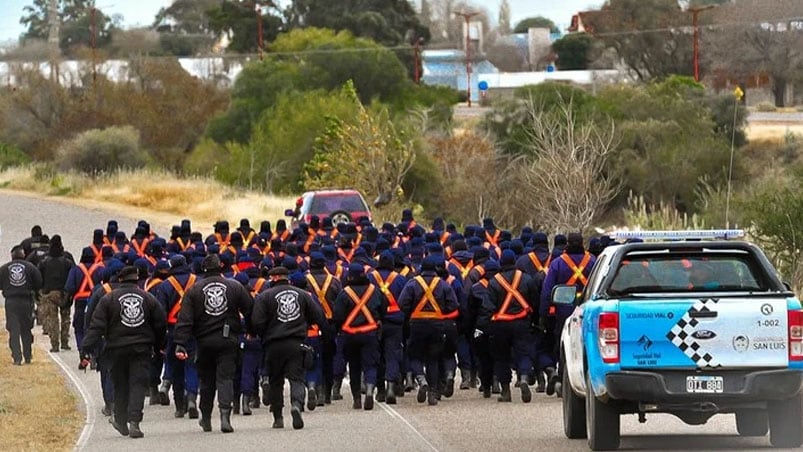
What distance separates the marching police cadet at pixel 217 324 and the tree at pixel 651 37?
87047mm

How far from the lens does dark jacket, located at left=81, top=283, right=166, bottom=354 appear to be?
62.8ft

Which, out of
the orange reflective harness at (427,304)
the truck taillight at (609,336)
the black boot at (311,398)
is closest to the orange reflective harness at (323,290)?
the black boot at (311,398)

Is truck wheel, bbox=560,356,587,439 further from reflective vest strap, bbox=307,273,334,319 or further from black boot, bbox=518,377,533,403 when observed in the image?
reflective vest strap, bbox=307,273,334,319

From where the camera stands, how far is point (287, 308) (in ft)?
62.8

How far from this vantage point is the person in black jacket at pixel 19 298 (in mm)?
28469

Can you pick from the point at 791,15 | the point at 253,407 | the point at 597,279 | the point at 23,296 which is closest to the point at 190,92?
the point at 791,15

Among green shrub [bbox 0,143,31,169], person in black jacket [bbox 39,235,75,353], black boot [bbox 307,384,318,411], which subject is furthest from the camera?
green shrub [bbox 0,143,31,169]

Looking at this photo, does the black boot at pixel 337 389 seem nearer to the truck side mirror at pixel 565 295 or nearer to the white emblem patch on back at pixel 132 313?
the white emblem patch on back at pixel 132 313

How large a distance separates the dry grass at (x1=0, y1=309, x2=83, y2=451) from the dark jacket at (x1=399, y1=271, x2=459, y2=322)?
4016 millimetres

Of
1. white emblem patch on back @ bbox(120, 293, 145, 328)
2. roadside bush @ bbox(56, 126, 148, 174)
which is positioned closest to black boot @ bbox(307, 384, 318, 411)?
white emblem patch on back @ bbox(120, 293, 145, 328)

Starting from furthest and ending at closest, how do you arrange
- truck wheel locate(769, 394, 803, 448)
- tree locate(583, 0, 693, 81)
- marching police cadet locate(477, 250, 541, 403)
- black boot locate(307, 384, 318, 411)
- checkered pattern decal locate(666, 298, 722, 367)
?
tree locate(583, 0, 693, 81), marching police cadet locate(477, 250, 541, 403), black boot locate(307, 384, 318, 411), truck wheel locate(769, 394, 803, 448), checkered pattern decal locate(666, 298, 722, 367)

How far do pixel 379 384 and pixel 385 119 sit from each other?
131 ft

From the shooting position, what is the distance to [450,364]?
22.3m

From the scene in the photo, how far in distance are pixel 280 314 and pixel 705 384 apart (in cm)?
564
